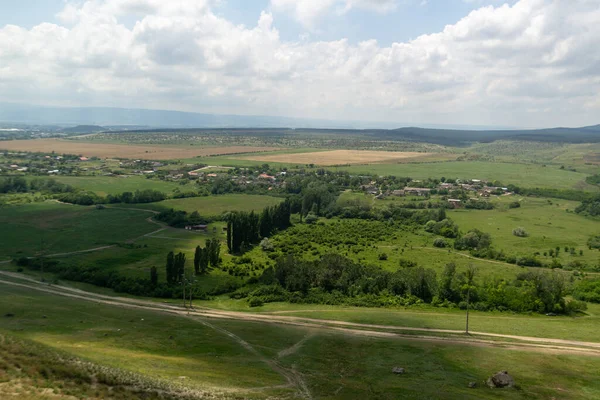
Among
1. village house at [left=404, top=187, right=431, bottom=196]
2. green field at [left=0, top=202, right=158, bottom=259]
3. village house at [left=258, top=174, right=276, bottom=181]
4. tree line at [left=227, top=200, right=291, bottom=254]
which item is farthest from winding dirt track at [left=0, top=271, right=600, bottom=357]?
village house at [left=258, top=174, right=276, bottom=181]

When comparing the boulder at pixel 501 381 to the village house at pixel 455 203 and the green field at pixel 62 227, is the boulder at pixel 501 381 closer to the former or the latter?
the green field at pixel 62 227

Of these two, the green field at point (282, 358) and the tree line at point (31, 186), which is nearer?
the green field at point (282, 358)

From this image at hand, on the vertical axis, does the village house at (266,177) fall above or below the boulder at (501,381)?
above

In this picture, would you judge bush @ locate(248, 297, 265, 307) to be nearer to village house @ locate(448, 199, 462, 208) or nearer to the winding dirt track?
the winding dirt track

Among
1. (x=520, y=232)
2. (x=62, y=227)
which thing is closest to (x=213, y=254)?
(x=62, y=227)

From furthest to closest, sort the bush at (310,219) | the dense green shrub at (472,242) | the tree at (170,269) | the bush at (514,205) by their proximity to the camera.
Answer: the bush at (514,205), the bush at (310,219), the dense green shrub at (472,242), the tree at (170,269)

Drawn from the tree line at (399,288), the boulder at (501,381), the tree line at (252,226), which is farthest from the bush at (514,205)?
the boulder at (501,381)

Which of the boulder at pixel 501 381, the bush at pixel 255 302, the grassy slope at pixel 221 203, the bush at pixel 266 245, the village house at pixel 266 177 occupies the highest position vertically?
the village house at pixel 266 177

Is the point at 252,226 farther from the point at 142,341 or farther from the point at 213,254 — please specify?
the point at 142,341

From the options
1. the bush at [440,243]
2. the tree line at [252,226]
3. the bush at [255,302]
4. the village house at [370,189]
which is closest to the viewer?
the bush at [255,302]
